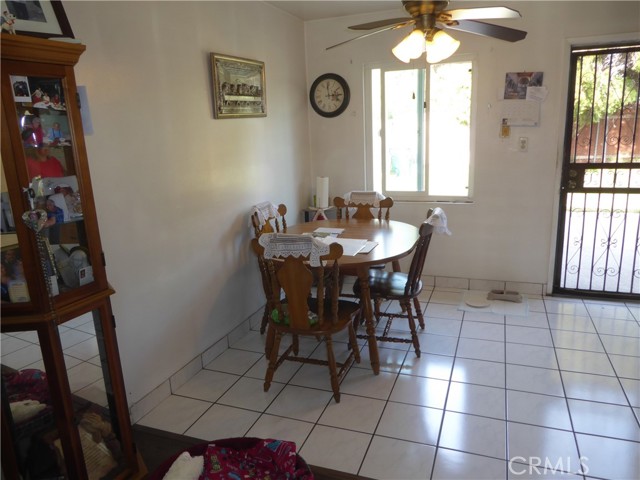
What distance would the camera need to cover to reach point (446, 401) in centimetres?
246

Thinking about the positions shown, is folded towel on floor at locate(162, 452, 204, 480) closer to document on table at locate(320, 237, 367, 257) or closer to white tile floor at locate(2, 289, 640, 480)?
white tile floor at locate(2, 289, 640, 480)

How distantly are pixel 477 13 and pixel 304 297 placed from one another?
5.10ft

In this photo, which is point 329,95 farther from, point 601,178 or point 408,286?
point 601,178

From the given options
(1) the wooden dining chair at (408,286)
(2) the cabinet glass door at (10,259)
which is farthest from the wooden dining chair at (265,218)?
(2) the cabinet glass door at (10,259)

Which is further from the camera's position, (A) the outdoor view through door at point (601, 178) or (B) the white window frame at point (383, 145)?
(B) the white window frame at point (383, 145)

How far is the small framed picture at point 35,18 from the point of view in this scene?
4.66ft

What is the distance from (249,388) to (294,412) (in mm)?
366

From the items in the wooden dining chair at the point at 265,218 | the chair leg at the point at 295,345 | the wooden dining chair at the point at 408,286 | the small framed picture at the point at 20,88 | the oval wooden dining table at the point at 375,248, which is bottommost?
the chair leg at the point at 295,345

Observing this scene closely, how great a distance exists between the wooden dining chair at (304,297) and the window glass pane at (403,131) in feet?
5.94

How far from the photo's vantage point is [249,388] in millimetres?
2674

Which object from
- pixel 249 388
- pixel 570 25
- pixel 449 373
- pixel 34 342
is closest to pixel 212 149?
pixel 249 388

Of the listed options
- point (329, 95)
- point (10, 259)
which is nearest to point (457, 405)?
point (10, 259)

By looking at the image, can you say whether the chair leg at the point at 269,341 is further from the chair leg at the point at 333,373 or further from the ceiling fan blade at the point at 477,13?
the ceiling fan blade at the point at 477,13

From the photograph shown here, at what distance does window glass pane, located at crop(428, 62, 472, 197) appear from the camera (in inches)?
151
